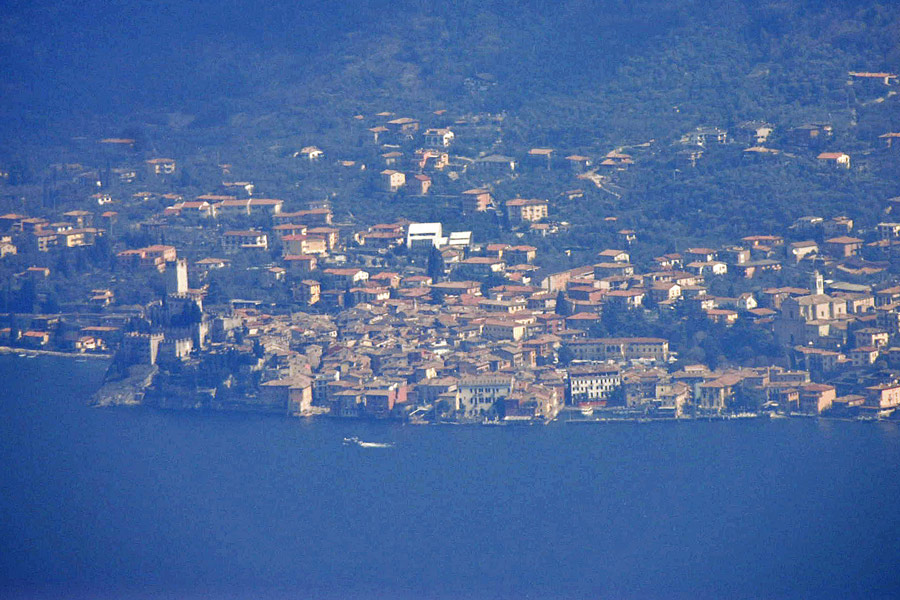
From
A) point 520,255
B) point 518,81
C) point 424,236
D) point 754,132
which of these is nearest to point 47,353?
point 424,236

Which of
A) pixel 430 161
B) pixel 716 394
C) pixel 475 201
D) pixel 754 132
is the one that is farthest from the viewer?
pixel 430 161

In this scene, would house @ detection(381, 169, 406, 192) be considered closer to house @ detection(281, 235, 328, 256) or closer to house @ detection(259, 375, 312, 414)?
house @ detection(281, 235, 328, 256)

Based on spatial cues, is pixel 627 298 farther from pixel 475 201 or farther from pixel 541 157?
pixel 541 157

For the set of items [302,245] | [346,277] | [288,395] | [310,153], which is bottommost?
[288,395]

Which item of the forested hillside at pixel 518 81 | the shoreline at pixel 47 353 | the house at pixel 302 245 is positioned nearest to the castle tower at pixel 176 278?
the house at pixel 302 245

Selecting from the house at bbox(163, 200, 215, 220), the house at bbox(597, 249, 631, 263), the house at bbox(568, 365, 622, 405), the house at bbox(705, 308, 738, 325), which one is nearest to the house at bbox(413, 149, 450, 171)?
the house at bbox(163, 200, 215, 220)

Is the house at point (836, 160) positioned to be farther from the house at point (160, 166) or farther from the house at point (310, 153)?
the house at point (160, 166)
